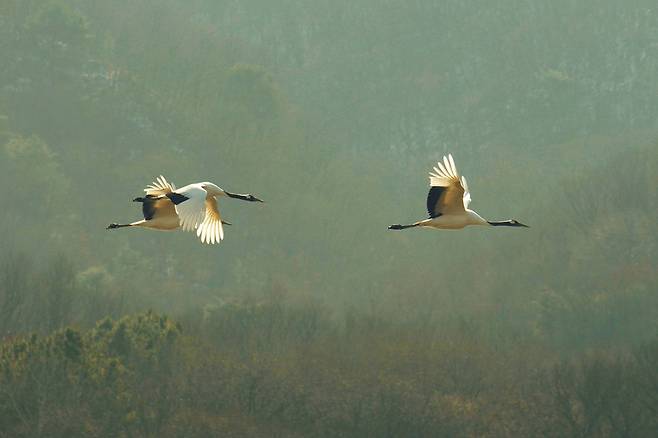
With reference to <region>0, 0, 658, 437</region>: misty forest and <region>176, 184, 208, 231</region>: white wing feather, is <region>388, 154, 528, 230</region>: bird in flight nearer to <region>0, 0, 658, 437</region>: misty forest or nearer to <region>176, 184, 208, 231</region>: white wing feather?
<region>176, 184, 208, 231</region>: white wing feather

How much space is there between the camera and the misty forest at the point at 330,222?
64.8 meters

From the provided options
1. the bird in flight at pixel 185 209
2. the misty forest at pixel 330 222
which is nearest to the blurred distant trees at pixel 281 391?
the misty forest at pixel 330 222

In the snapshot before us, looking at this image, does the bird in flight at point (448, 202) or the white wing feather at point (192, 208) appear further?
the bird in flight at point (448, 202)

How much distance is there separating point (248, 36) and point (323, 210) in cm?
4307

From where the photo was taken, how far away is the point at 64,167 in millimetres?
121688

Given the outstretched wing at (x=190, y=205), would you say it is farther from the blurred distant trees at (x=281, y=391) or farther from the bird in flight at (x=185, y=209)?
the blurred distant trees at (x=281, y=391)

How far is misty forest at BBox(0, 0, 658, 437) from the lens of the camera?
6475 centimetres

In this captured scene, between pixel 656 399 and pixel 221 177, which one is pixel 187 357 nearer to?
pixel 656 399

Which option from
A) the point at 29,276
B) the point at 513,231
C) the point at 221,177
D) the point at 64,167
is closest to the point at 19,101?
the point at 64,167

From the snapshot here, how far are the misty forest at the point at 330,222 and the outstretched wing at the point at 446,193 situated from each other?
36.2 meters

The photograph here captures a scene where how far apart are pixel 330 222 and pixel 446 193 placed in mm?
102359

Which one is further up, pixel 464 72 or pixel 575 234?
pixel 464 72

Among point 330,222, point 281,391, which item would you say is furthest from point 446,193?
point 330,222

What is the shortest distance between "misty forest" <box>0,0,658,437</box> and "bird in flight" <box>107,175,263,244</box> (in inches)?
1369
